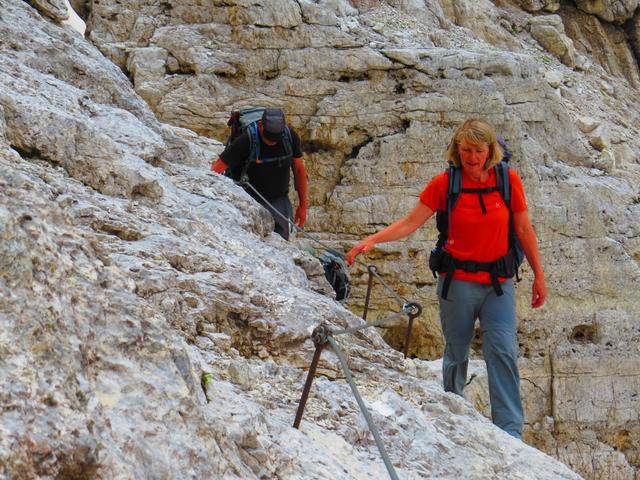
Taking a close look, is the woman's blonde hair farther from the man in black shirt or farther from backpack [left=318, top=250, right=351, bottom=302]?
the man in black shirt

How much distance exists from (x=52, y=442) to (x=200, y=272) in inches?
93.5

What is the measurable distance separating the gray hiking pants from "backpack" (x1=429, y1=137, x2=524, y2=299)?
0.31ft

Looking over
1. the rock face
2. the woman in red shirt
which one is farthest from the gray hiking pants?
the rock face

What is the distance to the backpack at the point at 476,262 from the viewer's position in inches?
215

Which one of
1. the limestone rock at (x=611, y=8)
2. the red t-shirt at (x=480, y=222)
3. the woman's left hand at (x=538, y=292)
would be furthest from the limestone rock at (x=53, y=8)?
the limestone rock at (x=611, y=8)

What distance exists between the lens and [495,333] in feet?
18.6

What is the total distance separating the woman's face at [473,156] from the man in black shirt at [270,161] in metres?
2.68

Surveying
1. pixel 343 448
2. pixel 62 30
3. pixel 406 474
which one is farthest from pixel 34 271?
pixel 62 30

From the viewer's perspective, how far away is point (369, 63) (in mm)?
11859

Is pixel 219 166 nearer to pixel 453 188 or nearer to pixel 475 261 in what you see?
pixel 453 188

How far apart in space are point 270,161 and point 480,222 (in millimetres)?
3061

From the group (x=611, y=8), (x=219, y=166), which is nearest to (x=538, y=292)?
(x=219, y=166)

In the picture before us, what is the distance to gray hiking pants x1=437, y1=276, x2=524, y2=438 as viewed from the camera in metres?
5.57

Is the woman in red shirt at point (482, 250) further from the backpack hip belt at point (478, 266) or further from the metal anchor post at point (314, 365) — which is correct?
the metal anchor post at point (314, 365)
